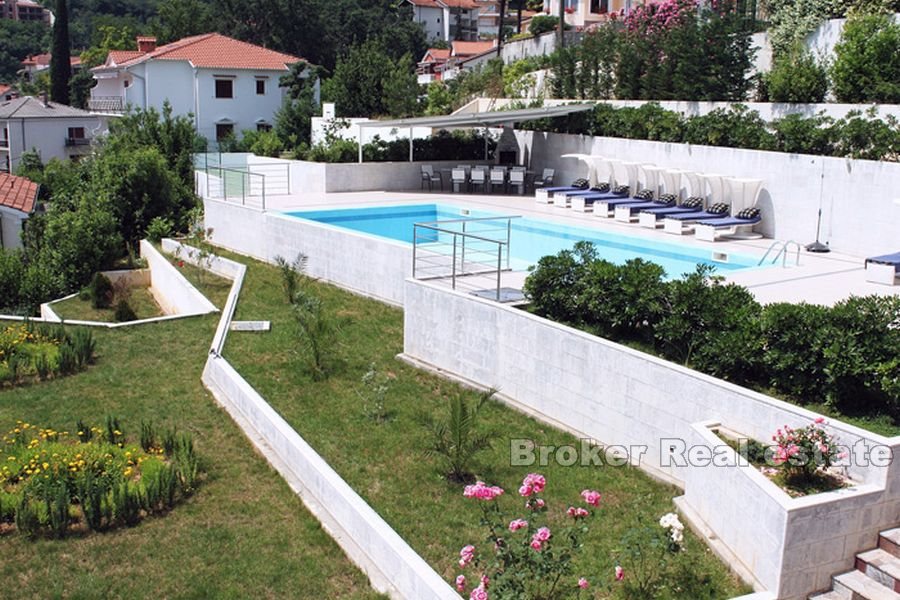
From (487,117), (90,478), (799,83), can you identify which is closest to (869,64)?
(799,83)

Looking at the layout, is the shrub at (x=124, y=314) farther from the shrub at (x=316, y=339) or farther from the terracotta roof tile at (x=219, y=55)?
the terracotta roof tile at (x=219, y=55)

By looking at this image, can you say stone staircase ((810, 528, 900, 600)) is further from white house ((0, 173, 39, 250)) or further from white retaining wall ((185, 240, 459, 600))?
white house ((0, 173, 39, 250))

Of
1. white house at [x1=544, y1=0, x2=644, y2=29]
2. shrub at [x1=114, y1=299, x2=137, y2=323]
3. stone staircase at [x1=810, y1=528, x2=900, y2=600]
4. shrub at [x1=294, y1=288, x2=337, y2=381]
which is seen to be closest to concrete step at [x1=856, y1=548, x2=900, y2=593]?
stone staircase at [x1=810, y1=528, x2=900, y2=600]

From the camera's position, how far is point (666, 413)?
9516 millimetres

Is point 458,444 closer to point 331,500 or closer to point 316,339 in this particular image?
point 331,500

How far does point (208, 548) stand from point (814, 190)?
1434 centimetres

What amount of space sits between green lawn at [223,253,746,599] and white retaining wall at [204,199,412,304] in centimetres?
136

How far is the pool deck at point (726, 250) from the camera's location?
1295cm

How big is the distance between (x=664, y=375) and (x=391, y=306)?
754cm

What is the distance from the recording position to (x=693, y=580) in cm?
736

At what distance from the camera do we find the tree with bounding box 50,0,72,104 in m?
61.5

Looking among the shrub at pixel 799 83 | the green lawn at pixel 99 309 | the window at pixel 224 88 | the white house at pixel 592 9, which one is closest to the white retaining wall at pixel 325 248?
the green lawn at pixel 99 309

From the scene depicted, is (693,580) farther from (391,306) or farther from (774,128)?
(774,128)

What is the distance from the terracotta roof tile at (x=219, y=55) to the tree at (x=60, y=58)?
1522 centimetres
